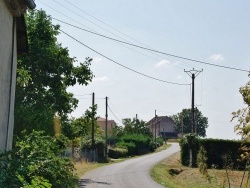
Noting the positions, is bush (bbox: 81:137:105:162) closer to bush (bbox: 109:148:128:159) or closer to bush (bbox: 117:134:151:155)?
bush (bbox: 109:148:128:159)

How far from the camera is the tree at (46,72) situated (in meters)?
24.4

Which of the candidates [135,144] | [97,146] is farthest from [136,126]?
[97,146]

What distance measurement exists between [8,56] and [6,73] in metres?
0.45

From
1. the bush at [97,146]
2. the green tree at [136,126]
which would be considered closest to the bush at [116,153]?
the bush at [97,146]

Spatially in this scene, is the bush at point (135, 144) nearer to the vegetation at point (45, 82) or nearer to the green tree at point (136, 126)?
the green tree at point (136, 126)

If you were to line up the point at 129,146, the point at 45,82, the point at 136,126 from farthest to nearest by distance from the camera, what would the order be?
the point at 136,126
the point at 129,146
the point at 45,82

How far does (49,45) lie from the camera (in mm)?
26500

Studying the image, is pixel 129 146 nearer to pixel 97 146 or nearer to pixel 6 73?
pixel 97 146

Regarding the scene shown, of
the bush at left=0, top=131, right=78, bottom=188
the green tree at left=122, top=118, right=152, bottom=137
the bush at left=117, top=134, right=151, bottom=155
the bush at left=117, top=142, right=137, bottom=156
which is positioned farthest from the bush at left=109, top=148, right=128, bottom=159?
the bush at left=0, top=131, right=78, bottom=188

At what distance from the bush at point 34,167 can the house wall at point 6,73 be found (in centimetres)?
54

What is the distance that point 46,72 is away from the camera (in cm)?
2609

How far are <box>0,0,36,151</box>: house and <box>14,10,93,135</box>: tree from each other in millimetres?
10319

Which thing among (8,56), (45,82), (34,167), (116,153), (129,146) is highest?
(45,82)

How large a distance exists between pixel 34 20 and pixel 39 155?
54.2ft
